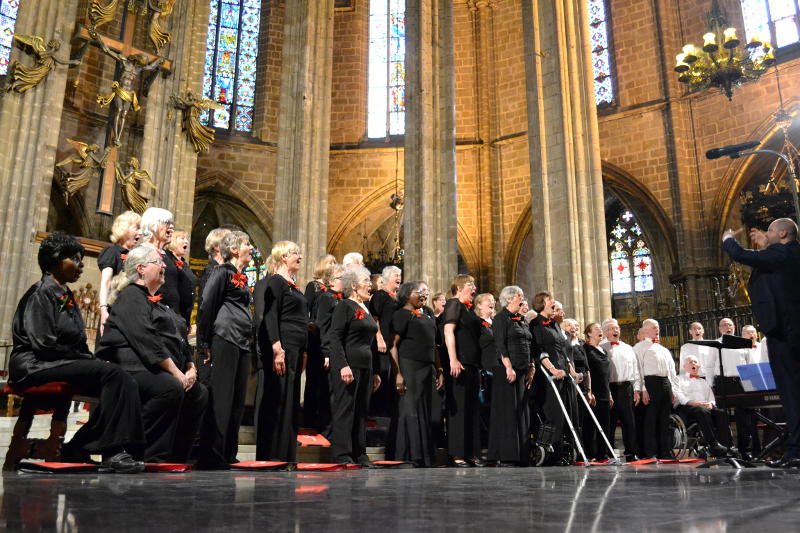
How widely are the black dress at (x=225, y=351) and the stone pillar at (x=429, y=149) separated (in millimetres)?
7062

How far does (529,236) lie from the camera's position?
17344 mm

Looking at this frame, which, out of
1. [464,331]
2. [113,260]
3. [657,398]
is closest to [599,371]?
[657,398]

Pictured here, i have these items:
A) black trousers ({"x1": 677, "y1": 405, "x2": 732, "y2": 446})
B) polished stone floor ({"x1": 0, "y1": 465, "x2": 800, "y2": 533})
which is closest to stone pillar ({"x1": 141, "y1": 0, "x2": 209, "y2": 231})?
black trousers ({"x1": 677, "y1": 405, "x2": 732, "y2": 446})

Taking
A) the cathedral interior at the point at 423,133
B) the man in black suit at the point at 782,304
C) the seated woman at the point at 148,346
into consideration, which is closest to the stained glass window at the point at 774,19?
the cathedral interior at the point at 423,133

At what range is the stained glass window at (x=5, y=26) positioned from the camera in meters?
13.9

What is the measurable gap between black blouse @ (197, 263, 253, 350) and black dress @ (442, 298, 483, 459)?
1866 millimetres

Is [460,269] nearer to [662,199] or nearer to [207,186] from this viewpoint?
[662,199]

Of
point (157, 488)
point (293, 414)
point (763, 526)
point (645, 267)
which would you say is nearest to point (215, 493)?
point (157, 488)

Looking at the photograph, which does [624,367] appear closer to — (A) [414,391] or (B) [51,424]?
(A) [414,391]

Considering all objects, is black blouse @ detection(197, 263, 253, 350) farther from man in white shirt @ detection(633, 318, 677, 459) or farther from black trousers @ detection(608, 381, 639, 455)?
man in white shirt @ detection(633, 318, 677, 459)

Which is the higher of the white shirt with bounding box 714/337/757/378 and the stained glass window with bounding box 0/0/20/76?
the stained glass window with bounding box 0/0/20/76

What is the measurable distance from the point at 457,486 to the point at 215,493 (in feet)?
2.91

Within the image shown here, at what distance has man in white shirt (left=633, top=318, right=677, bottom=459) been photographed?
22.4 ft

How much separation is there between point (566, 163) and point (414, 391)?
21.7 ft
